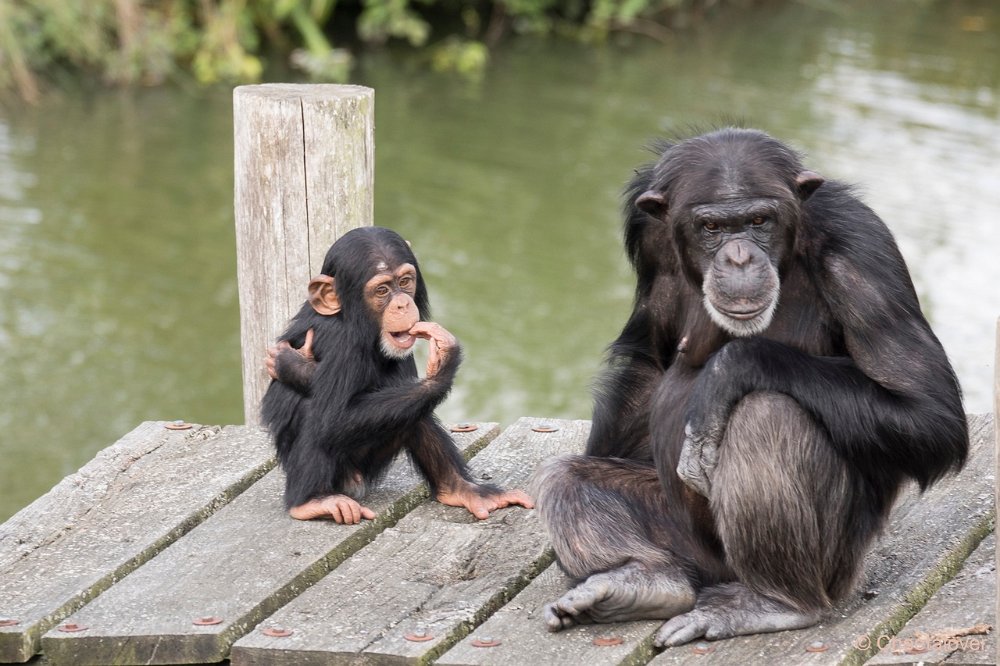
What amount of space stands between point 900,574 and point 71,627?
2.43 metres

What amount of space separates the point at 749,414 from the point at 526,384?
6249 mm

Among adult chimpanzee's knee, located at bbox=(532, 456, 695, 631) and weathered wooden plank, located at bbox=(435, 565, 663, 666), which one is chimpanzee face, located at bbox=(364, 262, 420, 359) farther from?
weathered wooden plank, located at bbox=(435, 565, 663, 666)

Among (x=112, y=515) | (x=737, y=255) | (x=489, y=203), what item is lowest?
(x=489, y=203)

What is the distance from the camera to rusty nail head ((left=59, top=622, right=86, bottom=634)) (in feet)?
13.5

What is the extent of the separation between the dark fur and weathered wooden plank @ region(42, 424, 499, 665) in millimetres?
163

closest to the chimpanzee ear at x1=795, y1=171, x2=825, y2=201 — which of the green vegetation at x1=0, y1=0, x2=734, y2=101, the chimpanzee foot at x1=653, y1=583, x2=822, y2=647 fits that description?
the chimpanzee foot at x1=653, y1=583, x2=822, y2=647

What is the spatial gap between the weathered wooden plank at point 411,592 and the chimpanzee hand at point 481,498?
3 cm

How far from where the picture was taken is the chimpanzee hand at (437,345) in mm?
4605

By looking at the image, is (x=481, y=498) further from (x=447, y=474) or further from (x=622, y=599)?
(x=622, y=599)

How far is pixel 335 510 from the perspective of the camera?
478 cm

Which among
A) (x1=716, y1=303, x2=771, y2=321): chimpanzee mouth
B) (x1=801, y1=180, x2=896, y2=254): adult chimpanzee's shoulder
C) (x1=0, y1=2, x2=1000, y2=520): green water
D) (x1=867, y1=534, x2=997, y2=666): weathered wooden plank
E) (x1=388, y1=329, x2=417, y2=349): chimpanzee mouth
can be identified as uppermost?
(x1=801, y1=180, x2=896, y2=254): adult chimpanzee's shoulder

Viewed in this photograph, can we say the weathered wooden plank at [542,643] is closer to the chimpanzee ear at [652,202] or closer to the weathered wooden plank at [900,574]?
the weathered wooden plank at [900,574]

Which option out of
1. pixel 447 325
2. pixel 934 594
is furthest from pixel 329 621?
pixel 447 325

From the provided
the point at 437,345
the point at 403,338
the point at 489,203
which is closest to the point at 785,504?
the point at 437,345
